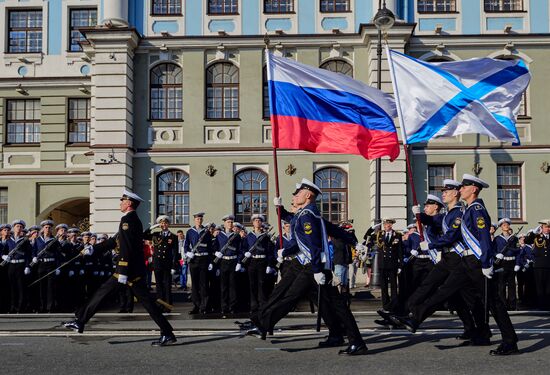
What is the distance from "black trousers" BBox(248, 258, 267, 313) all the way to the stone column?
973cm

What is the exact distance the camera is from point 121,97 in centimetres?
2408

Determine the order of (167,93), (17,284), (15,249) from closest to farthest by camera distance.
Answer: (15,249) → (17,284) → (167,93)

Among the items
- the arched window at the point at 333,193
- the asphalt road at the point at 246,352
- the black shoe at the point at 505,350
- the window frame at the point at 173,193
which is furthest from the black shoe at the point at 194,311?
the arched window at the point at 333,193

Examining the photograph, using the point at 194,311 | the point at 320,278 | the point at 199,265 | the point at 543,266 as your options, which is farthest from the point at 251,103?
the point at 320,278

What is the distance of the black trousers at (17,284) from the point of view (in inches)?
610

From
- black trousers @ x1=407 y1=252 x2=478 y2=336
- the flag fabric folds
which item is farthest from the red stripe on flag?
black trousers @ x1=407 y1=252 x2=478 y2=336

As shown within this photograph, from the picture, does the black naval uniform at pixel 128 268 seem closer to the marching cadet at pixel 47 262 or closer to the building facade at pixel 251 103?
the marching cadet at pixel 47 262

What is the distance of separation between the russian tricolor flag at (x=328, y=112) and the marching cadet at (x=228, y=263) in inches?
170

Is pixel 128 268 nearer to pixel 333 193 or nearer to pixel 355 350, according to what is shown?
pixel 355 350

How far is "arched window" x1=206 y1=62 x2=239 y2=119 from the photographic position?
24797mm

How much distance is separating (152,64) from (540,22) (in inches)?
498

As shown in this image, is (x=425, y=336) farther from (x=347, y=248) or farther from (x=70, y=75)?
(x=70, y=75)

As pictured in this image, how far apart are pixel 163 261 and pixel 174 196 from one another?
9.27 metres

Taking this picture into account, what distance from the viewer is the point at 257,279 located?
15164mm
